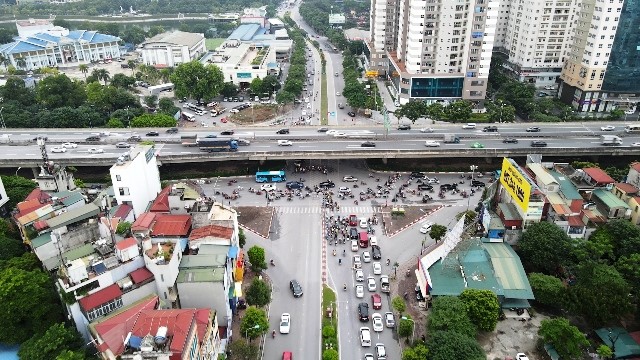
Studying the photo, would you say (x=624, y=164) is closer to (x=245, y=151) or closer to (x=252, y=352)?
(x=245, y=151)

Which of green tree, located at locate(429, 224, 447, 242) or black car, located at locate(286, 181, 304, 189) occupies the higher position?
green tree, located at locate(429, 224, 447, 242)

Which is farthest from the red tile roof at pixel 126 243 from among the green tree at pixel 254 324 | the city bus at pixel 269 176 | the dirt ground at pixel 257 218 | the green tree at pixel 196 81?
the green tree at pixel 196 81

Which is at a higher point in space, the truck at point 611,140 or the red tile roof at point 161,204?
the red tile roof at point 161,204

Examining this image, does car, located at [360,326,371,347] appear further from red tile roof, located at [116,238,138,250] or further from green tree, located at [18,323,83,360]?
green tree, located at [18,323,83,360]

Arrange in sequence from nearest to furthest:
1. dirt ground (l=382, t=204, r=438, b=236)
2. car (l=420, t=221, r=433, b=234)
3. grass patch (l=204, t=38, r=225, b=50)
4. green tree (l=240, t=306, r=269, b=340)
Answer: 1. green tree (l=240, t=306, r=269, b=340)
2. car (l=420, t=221, r=433, b=234)
3. dirt ground (l=382, t=204, r=438, b=236)
4. grass patch (l=204, t=38, r=225, b=50)

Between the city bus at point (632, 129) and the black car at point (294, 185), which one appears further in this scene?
the city bus at point (632, 129)

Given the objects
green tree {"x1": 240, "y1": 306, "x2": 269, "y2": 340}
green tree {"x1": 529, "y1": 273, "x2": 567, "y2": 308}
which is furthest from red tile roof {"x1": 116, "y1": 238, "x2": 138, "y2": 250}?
green tree {"x1": 529, "y1": 273, "x2": 567, "y2": 308}

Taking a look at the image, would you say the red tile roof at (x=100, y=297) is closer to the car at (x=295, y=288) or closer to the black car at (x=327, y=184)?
the car at (x=295, y=288)
